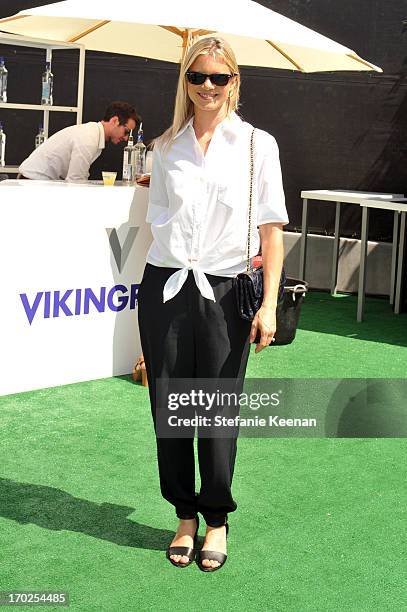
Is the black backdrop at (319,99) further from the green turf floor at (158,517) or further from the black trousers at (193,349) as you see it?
the black trousers at (193,349)

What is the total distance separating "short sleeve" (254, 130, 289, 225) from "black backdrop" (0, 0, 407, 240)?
6350 millimetres

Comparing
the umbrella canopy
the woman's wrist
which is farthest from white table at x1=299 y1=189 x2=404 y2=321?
the woman's wrist

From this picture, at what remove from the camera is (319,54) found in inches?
260

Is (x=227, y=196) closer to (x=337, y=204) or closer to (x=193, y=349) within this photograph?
(x=193, y=349)

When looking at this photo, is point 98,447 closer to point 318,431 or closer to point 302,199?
point 318,431

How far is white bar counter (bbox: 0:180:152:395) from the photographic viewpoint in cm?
540

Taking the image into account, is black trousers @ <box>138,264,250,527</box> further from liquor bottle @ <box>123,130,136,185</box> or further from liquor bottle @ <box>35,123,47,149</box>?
liquor bottle @ <box>35,123,47,149</box>

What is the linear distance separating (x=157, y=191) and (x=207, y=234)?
24 cm

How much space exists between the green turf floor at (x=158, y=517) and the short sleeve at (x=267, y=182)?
1162mm

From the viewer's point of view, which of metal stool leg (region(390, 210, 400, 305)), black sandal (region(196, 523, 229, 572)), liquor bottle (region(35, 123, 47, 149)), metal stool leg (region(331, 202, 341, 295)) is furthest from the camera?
metal stool leg (region(331, 202, 341, 295))

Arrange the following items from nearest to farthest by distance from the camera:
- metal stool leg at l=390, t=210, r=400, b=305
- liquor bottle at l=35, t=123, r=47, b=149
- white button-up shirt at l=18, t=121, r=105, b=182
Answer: white button-up shirt at l=18, t=121, r=105, b=182 < metal stool leg at l=390, t=210, r=400, b=305 < liquor bottle at l=35, t=123, r=47, b=149

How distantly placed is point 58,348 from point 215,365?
8.45 ft

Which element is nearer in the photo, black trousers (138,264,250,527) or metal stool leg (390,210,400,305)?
black trousers (138,264,250,527)

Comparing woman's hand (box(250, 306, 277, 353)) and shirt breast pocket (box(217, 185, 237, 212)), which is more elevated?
A: shirt breast pocket (box(217, 185, 237, 212))
